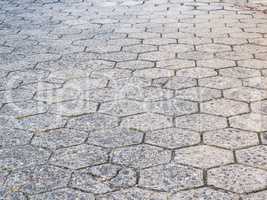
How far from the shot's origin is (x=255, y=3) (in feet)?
26.2

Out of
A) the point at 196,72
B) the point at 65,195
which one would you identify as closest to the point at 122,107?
the point at 196,72

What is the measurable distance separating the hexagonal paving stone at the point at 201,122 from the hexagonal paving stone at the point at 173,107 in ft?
0.35

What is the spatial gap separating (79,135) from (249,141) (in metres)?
1.35

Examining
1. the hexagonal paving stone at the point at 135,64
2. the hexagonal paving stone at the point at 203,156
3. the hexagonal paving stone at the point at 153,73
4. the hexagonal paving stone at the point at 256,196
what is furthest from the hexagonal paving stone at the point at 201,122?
the hexagonal paving stone at the point at 135,64

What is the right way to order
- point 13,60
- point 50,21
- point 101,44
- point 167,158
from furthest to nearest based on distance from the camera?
→ 1. point 50,21
2. point 101,44
3. point 13,60
4. point 167,158

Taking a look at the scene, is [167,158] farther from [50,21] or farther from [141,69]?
[50,21]

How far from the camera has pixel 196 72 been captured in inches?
193

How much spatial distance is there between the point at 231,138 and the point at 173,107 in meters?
0.73

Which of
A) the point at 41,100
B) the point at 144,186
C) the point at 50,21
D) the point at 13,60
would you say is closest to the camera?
the point at 144,186

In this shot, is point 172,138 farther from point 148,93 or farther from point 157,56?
point 157,56

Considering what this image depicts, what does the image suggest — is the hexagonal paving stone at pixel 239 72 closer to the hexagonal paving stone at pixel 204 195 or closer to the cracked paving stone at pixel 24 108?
the cracked paving stone at pixel 24 108

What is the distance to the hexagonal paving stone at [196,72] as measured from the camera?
4.81 m

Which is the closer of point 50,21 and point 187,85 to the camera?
point 187,85

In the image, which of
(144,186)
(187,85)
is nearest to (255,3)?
(187,85)
